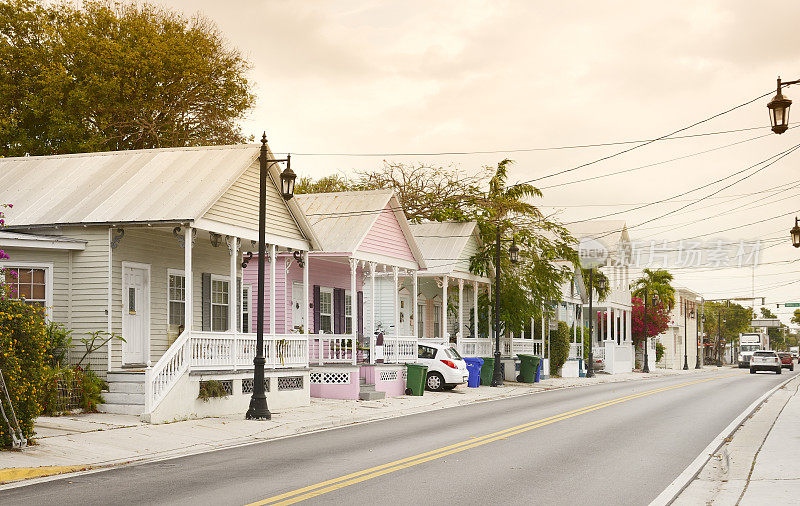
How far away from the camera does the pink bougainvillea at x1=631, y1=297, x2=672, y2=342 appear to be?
69250mm

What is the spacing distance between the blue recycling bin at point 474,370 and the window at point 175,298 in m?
13.7

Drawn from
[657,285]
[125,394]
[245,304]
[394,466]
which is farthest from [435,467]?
[657,285]

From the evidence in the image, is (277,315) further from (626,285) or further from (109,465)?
(626,285)

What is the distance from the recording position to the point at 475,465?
13633 millimetres

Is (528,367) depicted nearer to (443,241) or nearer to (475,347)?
(475,347)

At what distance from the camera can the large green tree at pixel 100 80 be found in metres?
39.2

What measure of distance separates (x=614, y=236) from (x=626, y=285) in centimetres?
805

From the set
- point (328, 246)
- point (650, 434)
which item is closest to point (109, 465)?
point (650, 434)

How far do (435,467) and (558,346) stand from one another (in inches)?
1356

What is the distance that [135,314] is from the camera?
22.3m

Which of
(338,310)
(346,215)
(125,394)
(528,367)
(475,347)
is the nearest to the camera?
(125,394)

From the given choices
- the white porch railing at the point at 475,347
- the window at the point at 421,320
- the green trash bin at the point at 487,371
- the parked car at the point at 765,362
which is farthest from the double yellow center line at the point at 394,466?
the parked car at the point at 765,362

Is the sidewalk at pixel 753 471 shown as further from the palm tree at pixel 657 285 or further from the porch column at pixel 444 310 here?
the palm tree at pixel 657 285

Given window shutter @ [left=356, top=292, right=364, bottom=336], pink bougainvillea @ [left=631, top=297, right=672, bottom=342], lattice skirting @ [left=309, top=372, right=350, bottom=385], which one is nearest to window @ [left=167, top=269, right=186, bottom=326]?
lattice skirting @ [left=309, top=372, right=350, bottom=385]
